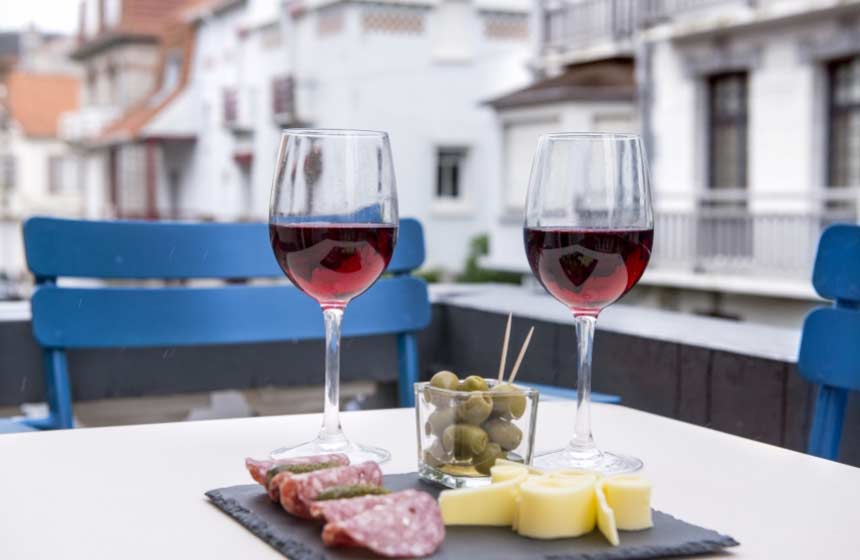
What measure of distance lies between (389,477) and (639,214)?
309 mm

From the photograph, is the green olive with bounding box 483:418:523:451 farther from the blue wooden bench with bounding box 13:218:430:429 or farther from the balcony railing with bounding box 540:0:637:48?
the balcony railing with bounding box 540:0:637:48

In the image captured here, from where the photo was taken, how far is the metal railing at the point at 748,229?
39.7 ft

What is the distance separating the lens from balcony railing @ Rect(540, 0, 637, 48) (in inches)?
594

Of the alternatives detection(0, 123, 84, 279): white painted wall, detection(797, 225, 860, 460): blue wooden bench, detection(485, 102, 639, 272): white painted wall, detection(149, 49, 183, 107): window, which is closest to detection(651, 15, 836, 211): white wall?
detection(485, 102, 639, 272): white painted wall

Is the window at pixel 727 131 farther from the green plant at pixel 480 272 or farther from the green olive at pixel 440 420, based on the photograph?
the green olive at pixel 440 420

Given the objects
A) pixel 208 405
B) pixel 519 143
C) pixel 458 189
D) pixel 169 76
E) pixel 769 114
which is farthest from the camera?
pixel 169 76

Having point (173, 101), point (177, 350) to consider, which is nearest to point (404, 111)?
point (173, 101)

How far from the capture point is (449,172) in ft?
63.6

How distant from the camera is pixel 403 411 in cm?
122

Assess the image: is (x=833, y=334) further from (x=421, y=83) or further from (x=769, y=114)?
(x=421, y=83)

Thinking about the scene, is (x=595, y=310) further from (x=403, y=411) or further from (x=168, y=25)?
(x=168, y=25)

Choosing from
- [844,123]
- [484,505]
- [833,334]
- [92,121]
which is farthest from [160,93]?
[484,505]

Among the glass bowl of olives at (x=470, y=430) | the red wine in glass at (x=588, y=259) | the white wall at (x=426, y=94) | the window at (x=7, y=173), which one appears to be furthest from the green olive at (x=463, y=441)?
the window at (x=7, y=173)

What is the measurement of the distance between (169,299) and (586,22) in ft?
48.5
